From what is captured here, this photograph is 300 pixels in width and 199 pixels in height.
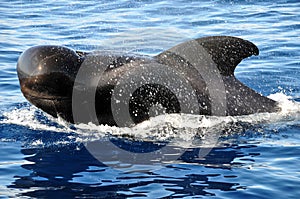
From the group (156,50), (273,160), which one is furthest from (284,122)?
(156,50)

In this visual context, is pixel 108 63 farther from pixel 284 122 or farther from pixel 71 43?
pixel 71 43

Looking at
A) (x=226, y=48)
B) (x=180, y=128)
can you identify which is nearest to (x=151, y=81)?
(x=180, y=128)

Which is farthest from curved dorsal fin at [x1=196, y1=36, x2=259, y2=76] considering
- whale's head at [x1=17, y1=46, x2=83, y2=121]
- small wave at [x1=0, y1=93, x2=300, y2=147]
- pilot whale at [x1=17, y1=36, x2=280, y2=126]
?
whale's head at [x1=17, y1=46, x2=83, y2=121]

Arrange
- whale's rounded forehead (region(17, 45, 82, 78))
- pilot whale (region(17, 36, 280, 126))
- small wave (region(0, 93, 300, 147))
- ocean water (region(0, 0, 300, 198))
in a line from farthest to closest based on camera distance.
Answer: small wave (region(0, 93, 300, 147)), pilot whale (region(17, 36, 280, 126)), whale's rounded forehead (region(17, 45, 82, 78)), ocean water (region(0, 0, 300, 198))

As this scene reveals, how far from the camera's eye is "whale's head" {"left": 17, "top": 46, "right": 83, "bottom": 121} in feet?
28.2

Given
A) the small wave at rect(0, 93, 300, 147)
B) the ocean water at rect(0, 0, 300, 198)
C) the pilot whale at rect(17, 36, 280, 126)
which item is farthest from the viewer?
the small wave at rect(0, 93, 300, 147)

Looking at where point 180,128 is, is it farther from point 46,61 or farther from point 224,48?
point 46,61

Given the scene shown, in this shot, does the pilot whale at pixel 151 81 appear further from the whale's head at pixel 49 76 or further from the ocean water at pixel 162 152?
the ocean water at pixel 162 152

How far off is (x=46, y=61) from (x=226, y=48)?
2424 millimetres

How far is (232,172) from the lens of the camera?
800 cm

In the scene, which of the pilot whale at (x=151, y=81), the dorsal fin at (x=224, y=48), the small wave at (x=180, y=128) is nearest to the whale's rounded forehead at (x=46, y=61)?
the pilot whale at (x=151, y=81)

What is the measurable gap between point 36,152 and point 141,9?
12.0 meters

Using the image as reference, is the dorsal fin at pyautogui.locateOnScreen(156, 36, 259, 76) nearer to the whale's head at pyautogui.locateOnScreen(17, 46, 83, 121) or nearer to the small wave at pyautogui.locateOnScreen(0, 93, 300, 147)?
the small wave at pyautogui.locateOnScreen(0, 93, 300, 147)

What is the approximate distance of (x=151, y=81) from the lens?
9.15 metres
